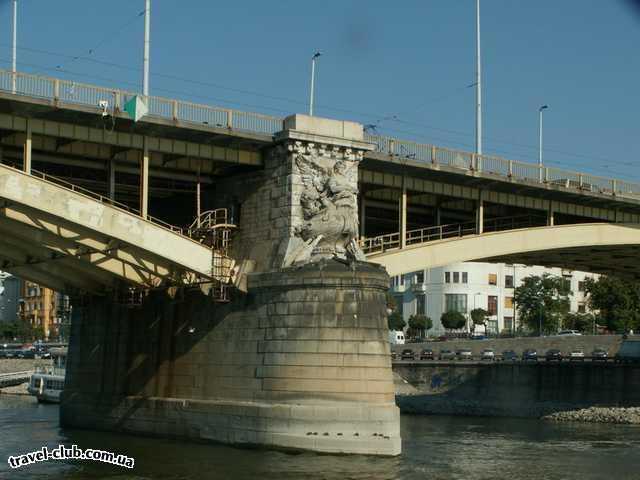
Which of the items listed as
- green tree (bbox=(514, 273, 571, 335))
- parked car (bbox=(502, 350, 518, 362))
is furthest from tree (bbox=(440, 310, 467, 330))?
parked car (bbox=(502, 350, 518, 362))

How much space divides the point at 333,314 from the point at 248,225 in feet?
20.7

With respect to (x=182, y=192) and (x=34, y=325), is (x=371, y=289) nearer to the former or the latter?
(x=182, y=192)

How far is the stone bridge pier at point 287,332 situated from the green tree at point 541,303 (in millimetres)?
86532

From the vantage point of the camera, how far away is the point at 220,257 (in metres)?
45.8

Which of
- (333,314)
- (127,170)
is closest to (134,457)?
(333,314)

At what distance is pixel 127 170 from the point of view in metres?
47.3

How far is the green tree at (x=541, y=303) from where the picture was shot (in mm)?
131375

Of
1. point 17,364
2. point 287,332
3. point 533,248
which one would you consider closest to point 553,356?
point 533,248

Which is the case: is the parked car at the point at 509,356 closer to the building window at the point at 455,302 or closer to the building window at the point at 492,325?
the building window at the point at 455,302

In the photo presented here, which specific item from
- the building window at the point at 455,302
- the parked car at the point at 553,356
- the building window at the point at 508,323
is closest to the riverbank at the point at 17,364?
the parked car at the point at 553,356

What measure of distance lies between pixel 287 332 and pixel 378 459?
5800 mm

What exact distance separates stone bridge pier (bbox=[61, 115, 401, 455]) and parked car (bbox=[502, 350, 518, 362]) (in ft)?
134

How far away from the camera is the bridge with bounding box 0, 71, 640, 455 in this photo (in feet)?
139

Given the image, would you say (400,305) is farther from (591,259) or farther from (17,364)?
(591,259)
